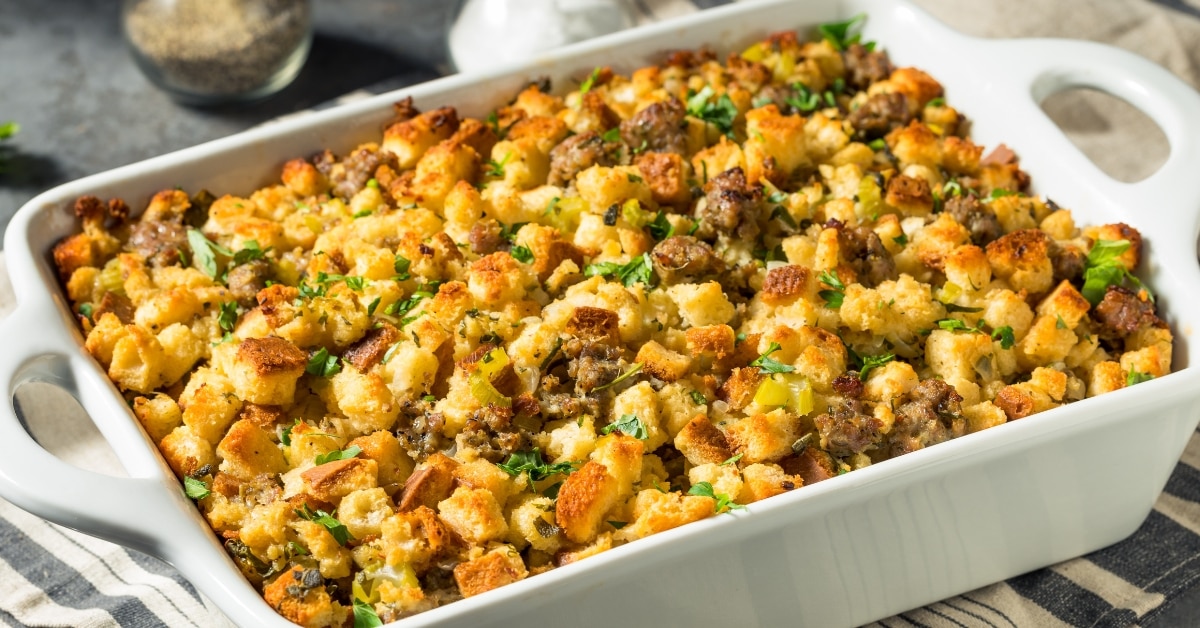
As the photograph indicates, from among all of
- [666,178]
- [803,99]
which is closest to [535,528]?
[666,178]

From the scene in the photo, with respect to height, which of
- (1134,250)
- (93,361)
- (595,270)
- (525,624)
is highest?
(1134,250)

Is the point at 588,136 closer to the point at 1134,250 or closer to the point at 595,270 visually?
the point at 595,270

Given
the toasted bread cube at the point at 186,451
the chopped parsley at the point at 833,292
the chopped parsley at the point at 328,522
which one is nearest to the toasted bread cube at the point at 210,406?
the toasted bread cube at the point at 186,451

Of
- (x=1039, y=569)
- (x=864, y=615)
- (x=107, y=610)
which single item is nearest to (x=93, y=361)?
(x=107, y=610)

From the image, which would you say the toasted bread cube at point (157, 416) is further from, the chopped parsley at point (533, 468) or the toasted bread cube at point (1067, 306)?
the toasted bread cube at point (1067, 306)

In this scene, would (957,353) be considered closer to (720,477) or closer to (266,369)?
(720,477)

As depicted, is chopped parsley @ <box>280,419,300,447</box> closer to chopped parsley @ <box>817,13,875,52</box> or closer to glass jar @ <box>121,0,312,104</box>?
chopped parsley @ <box>817,13,875,52</box>
